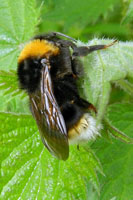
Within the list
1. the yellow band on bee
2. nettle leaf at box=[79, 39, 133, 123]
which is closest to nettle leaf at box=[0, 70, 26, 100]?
the yellow band on bee

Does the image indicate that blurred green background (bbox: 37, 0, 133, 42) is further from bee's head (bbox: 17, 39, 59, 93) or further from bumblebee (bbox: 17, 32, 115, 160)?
bee's head (bbox: 17, 39, 59, 93)

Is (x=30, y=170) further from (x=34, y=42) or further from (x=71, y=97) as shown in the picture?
(x=34, y=42)

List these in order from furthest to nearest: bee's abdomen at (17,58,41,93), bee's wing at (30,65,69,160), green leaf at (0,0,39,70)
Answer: green leaf at (0,0,39,70), bee's abdomen at (17,58,41,93), bee's wing at (30,65,69,160)

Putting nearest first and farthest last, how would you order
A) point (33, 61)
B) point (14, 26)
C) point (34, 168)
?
point (33, 61) → point (34, 168) → point (14, 26)

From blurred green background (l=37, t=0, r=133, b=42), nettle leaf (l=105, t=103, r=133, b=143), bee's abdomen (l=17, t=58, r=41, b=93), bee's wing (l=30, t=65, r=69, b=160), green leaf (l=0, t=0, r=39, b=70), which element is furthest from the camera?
blurred green background (l=37, t=0, r=133, b=42)

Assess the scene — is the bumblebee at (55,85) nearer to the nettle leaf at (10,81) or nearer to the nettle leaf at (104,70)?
the nettle leaf at (104,70)

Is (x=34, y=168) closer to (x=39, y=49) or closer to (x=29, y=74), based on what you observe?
(x=29, y=74)

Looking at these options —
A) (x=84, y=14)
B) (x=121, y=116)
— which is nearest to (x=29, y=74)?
(x=121, y=116)

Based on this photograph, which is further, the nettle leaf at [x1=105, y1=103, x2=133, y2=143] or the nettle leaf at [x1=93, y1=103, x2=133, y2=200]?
the nettle leaf at [x1=105, y1=103, x2=133, y2=143]

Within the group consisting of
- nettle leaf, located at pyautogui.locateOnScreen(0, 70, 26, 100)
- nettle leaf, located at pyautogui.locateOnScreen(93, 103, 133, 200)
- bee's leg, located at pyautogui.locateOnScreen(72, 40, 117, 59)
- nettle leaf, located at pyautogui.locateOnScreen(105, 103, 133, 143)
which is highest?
bee's leg, located at pyautogui.locateOnScreen(72, 40, 117, 59)
